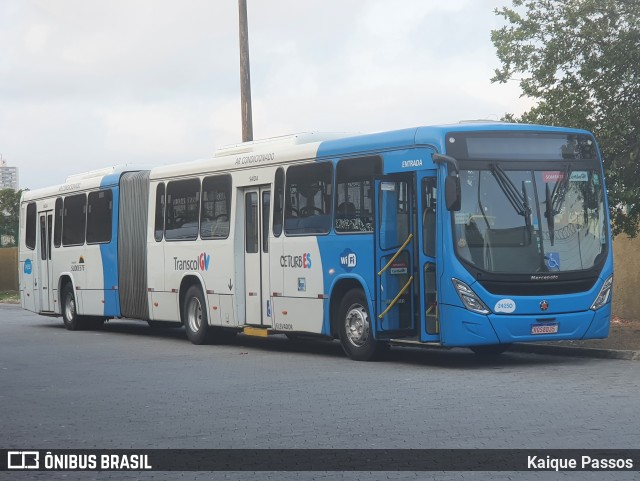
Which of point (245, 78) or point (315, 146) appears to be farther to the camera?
point (245, 78)

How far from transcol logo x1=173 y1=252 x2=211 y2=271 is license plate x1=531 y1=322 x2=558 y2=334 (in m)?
7.03

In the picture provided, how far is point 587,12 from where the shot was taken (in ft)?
61.3

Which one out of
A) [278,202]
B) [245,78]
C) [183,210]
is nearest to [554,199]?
[278,202]

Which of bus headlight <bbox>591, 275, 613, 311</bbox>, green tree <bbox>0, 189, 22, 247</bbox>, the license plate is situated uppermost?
green tree <bbox>0, 189, 22, 247</bbox>

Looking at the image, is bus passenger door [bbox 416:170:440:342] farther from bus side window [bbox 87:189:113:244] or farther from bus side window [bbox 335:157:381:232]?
bus side window [bbox 87:189:113:244]

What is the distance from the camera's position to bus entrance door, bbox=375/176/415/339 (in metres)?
16.7

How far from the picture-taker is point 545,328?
1609 cm

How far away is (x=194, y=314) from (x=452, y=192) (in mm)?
7803

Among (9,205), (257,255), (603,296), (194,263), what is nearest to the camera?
(603,296)

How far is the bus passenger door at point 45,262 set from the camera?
94.1ft

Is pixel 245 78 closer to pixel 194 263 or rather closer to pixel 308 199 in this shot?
pixel 194 263

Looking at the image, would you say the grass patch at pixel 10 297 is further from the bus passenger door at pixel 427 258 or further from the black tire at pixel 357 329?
the bus passenger door at pixel 427 258

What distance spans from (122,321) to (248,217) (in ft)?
41.6

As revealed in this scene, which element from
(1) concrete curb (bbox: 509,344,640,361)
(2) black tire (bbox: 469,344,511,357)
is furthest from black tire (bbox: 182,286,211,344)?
(1) concrete curb (bbox: 509,344,640,361)
